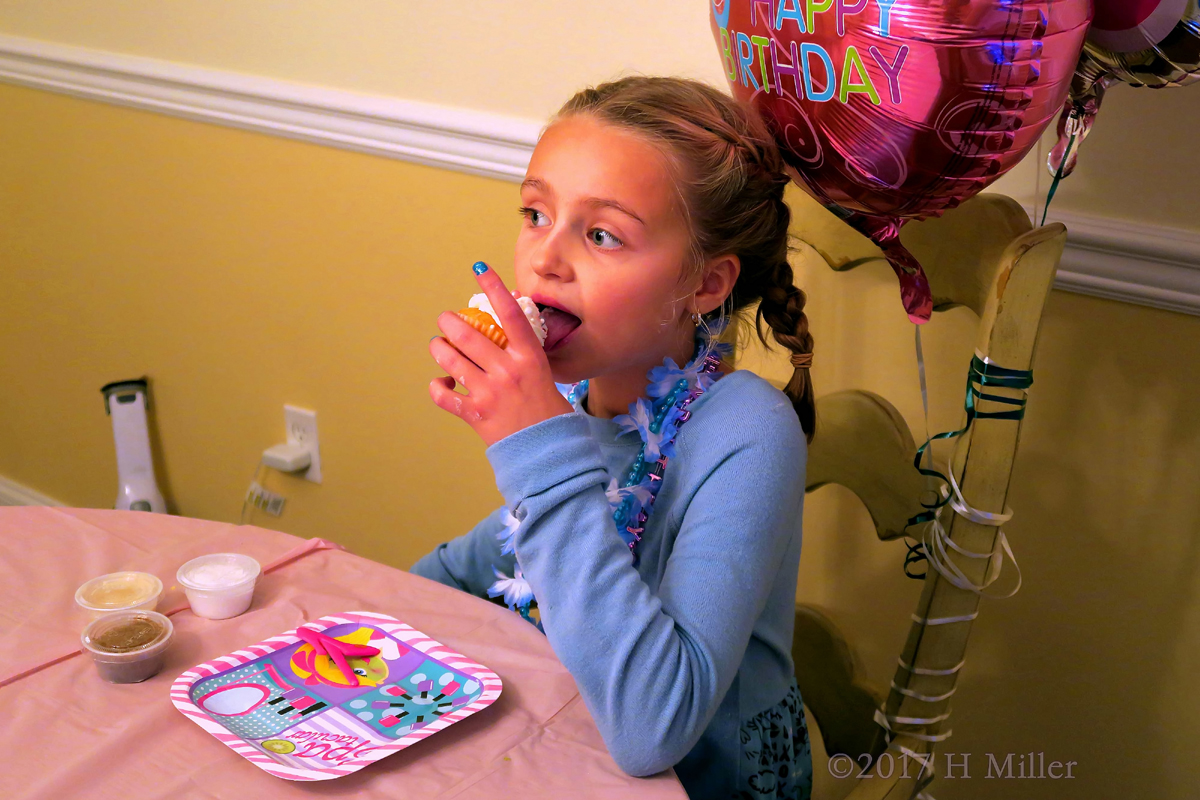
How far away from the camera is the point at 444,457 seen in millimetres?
1694

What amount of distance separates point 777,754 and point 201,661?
0.49 metres

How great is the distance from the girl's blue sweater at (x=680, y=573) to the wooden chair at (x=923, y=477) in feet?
0.40

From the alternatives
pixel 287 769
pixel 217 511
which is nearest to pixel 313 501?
pixel 217 511

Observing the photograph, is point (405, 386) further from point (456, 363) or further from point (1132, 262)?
point (1132, 262)

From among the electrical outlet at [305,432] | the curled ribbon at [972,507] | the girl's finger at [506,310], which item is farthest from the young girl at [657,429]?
the electrical outlet at [305,432]

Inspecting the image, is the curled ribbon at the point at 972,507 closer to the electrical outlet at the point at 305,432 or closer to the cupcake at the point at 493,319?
the cupcake at the point at 493,319

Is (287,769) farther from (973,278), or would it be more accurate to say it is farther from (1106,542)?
(1106,542)

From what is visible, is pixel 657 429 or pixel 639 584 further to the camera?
pixel 657 429

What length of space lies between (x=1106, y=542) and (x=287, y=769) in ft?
2.92

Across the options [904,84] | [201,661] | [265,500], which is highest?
[904,84]

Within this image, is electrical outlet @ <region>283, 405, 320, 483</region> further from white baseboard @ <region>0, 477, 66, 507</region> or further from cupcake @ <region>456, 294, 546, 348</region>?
cupcake @ <region>456, 294, 546, 348</region>

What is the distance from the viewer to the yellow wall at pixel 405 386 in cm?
109

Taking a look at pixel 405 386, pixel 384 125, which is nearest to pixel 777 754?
pixel 405 386

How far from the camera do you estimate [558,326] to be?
85 centimetres
